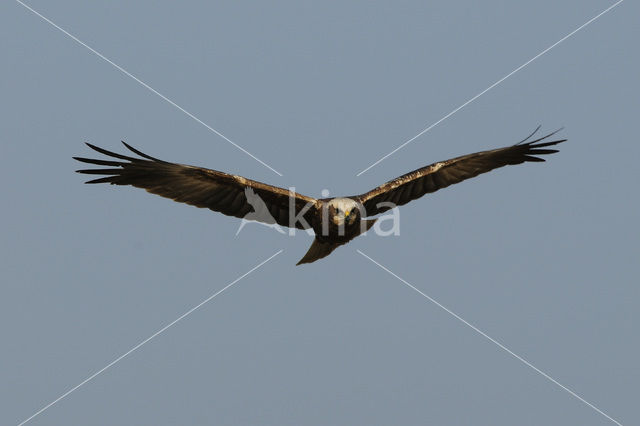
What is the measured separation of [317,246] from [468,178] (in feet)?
9.60

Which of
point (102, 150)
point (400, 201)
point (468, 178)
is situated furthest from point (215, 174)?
point (468, 178)

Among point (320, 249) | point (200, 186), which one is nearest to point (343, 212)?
point (320, 249)

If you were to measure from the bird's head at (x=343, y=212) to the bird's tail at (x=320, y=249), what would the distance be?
548mm

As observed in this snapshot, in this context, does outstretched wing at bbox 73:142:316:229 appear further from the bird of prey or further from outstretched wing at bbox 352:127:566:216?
outstretched wing at bbox 352:127:566:216

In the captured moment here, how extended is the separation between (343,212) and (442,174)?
8.12 ft

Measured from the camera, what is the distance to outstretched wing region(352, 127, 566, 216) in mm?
14859

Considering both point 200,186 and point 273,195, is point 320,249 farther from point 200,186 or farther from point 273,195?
point 200,186

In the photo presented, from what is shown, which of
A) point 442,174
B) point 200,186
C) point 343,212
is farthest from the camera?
point 442,174

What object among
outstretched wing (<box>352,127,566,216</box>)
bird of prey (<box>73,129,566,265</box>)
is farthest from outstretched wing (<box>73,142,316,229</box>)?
outstretched wing (<box>352,127,566,216</box>)

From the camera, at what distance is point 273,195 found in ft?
47.4

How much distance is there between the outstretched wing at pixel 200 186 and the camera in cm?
1399

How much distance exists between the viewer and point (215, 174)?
14.1 m

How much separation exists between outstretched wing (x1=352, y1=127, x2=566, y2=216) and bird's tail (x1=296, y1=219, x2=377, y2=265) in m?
0.38

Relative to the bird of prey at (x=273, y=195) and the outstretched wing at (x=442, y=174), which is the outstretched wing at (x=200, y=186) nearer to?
the bird of prey at (x=273, y=195)
